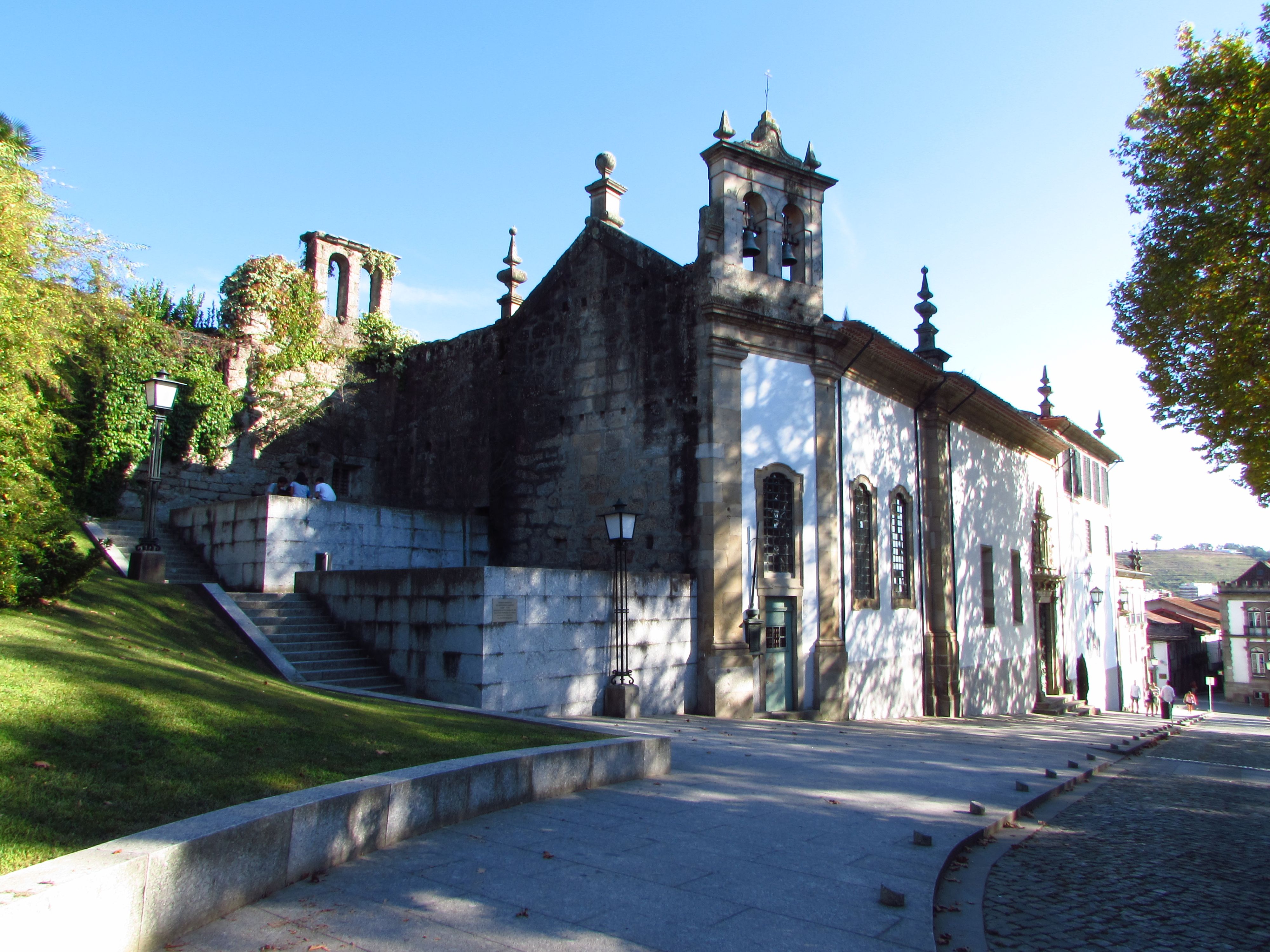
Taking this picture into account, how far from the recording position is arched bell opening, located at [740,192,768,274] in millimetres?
15742

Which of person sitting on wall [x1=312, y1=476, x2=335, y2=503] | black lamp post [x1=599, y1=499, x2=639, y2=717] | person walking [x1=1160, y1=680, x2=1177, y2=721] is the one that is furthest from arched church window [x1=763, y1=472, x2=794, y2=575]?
person walking [x1=1160, y1=680, x2=1177, y2=721]

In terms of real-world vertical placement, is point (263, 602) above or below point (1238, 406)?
below

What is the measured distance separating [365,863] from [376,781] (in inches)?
20.8

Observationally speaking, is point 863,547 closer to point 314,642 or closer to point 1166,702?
point 314,642

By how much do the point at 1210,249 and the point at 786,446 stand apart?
7384 mm

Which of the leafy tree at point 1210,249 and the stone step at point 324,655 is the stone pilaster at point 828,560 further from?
the stone step at point 324,655

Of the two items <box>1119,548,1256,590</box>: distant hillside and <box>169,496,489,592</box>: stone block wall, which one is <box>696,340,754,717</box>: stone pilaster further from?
<box>1119,548,1256,590</box>: distant hillside

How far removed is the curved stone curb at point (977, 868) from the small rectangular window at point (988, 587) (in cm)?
1333

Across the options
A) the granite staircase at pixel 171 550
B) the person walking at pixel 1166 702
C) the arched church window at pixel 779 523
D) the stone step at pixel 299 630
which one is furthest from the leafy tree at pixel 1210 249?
the person walking at pixel 1166 702

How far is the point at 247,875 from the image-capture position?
4348 mm

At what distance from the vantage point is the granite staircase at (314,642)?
12.0m

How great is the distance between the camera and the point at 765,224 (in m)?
16.1

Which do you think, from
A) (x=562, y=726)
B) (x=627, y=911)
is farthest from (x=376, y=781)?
(x=562, y=726)

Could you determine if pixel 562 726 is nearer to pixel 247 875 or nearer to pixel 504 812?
pixel 504 812
